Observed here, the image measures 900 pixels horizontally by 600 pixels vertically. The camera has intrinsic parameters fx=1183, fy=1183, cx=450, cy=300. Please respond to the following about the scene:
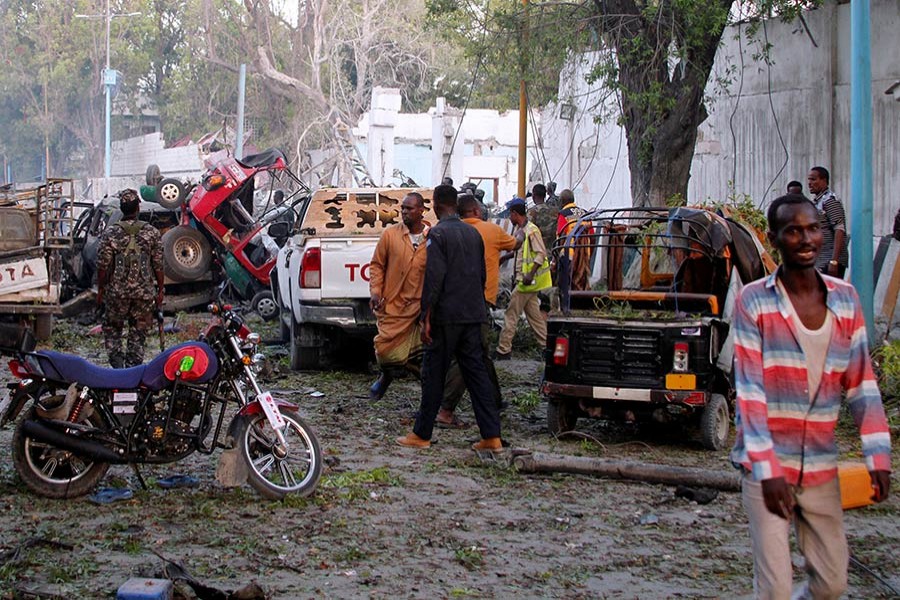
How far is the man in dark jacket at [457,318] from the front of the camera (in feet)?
27.9

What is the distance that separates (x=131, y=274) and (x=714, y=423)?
215 inches

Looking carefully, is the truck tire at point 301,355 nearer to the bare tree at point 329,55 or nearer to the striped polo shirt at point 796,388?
the striped polo shirt at point 796,388

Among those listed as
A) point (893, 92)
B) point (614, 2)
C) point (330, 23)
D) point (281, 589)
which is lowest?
point (281, 589)

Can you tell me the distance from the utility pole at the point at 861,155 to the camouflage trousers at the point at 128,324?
667 centimetres

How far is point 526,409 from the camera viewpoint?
1050 cm

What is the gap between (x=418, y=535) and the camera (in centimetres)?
645

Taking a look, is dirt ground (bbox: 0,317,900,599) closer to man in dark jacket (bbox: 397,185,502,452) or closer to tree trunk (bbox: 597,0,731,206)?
man in dark jacket (bbox: 397,185,502,452)

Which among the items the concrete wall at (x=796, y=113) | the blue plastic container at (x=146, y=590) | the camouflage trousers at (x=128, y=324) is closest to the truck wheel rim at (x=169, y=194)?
the concrete wall at (x=796, y=113)

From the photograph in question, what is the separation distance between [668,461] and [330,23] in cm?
3530

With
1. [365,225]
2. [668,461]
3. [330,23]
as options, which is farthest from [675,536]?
[330,23]

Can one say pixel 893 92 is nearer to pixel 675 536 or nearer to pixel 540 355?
pixel 540 355

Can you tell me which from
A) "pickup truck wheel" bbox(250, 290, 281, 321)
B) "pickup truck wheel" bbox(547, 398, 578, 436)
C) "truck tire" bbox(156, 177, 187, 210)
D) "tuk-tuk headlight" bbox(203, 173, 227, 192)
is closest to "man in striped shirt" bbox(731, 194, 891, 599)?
"pickup truck wheel" bbox(547, 398, 578, 436)

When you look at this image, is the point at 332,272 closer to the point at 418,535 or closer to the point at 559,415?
the point at 559,415

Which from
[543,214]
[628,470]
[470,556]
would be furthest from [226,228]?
[470,556]
